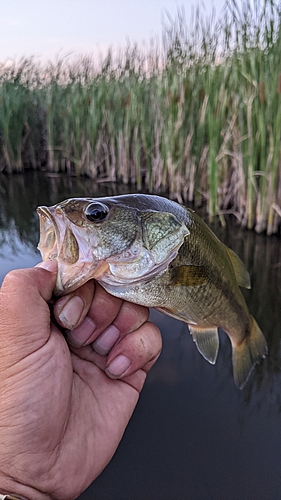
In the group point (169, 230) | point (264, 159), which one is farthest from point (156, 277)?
point (264, 159)

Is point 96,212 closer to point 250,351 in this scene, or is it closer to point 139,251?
point 139,251

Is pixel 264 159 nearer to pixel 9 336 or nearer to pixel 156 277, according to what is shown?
pixel 156 277

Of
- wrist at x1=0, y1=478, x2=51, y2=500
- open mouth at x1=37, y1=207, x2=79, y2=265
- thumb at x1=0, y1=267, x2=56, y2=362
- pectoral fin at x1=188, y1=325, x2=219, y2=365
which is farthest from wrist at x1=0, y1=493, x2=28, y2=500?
pectoral fin at x1=188, y1=325, x2=219, y2=365

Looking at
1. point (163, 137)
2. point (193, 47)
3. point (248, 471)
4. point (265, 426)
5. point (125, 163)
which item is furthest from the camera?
point (125, 163)

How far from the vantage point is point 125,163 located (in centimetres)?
762

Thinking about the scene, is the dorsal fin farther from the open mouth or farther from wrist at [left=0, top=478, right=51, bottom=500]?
wrist at [left=0, top=478, right=51, bottom=500]

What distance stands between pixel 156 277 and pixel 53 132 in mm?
9350

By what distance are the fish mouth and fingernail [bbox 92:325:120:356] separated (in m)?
0.41

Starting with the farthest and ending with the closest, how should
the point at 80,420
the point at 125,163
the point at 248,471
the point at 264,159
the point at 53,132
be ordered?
the point at 53,132 → the point at 125,163 → the point at 264,159 → the point at 248,471 → the point at 80,420

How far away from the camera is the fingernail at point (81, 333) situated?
1.45m

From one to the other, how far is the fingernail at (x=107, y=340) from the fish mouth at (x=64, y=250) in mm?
413

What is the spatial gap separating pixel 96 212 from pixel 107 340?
619 mm

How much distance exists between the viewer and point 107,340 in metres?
1.54

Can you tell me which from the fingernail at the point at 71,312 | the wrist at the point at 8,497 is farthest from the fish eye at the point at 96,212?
the wrist at the point at 8,497
